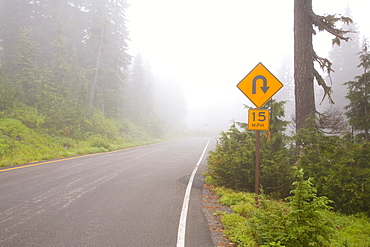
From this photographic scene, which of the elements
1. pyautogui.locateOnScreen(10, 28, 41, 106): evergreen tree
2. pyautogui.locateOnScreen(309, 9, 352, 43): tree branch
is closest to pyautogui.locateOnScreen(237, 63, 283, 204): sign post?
pyautogui.locateOnScreen(309, 9, 352, 43): tree branch

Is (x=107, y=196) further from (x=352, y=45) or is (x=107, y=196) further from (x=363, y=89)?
(x=352, y=45)

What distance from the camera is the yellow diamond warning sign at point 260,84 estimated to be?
18.9 feet

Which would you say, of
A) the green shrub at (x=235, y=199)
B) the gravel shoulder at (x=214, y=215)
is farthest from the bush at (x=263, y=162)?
the gravel shoulder at (x=214, y=215)

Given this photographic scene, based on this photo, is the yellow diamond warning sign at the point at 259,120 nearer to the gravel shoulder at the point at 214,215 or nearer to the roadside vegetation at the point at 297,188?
the roadside vegetation at the point at 297,188

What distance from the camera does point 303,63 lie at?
7.75 metres

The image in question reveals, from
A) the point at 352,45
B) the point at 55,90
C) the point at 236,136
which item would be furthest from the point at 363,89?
the point at 352,45

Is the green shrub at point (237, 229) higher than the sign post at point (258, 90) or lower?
lower

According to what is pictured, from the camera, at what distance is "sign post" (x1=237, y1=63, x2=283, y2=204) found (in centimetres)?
563

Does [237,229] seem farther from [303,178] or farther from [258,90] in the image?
[258,90]

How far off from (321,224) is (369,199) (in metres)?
2.88

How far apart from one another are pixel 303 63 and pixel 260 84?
120 inches

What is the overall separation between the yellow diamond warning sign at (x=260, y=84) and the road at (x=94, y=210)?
314 cm

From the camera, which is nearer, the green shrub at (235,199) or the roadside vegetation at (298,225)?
the roadside vegetation at (298,225)

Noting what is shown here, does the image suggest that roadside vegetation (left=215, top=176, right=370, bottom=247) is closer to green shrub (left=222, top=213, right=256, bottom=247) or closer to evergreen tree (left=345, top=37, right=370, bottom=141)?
green shrub (left=222, top=213, right=256, bottom=247)
